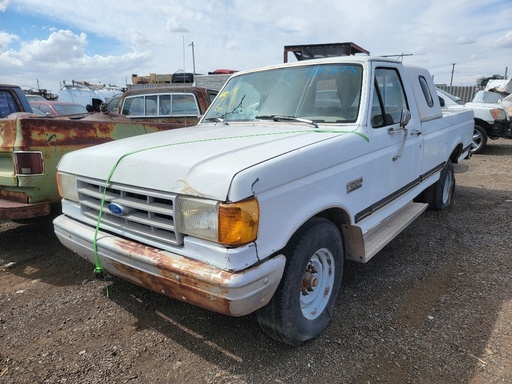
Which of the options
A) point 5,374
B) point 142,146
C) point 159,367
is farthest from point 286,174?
point 5,374

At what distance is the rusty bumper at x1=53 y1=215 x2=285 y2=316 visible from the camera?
6.56ft

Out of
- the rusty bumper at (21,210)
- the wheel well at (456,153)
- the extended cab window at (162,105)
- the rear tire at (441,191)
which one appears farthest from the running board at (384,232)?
the extended cab window at (162,105)

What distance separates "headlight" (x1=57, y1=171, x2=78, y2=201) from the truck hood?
0.20 feet

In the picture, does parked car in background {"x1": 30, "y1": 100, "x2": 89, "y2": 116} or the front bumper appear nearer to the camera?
the front bumper

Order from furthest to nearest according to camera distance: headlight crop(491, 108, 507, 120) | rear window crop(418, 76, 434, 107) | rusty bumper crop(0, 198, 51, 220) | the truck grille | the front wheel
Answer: headlight crop(491, 108, 507, 120)
rear window crop(418, 76, 434, 107)
rusty bumper crop(0, 198, 51, 220)
the front wheel
the truck grille

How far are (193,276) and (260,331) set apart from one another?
100 cm

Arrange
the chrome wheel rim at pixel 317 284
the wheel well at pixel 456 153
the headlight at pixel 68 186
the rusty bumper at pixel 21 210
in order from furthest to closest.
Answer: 1. the wheel well at pixel 456 153
2. the rusty bumper at pixel 21 210
3. the headlight at pixel 68 186
4. the chrome wheel rim at pixel 317 284

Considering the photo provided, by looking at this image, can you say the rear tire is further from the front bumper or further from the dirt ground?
the front bumper

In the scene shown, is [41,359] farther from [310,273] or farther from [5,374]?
[310,273]

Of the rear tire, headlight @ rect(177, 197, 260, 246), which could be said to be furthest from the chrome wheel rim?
the rear tire

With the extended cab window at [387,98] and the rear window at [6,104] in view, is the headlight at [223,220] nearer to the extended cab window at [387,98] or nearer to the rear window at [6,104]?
the extended cab window at [387,98]

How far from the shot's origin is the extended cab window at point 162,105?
6.71 metres

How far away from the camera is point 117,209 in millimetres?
2453

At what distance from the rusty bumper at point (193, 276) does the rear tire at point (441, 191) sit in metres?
3.95
